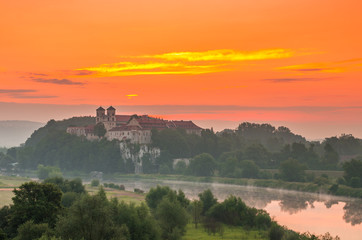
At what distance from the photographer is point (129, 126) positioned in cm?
16925

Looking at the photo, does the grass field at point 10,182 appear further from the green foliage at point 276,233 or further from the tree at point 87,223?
the tree at point 87,223

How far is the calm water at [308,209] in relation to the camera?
5962 cm

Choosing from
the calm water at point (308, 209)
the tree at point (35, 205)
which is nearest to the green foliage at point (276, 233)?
the calm water at point (308, 209)

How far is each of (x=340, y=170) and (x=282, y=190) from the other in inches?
892

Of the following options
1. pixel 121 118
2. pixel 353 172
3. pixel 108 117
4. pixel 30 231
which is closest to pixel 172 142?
pixel 108 117

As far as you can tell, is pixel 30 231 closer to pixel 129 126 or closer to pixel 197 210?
pixel 197 210

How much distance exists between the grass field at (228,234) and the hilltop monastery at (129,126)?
112417 millimetres

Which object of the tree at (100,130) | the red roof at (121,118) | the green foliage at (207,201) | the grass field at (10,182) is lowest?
the green foliage at (207,201)

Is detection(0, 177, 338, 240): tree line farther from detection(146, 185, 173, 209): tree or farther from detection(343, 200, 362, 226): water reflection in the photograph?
detection(343, 200, 362, 226): water reflection

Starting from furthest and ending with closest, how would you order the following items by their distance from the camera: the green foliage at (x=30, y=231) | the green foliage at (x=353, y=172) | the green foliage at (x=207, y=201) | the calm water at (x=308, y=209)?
the green foliage at (x=353, y=172), the green foliage at (x=207, y=201), the calm water at (x=308, y=209), the green foliage at (x=30, y=231)

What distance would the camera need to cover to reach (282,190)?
10075 centimetres

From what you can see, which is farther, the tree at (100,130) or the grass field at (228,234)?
the tree at (100,130)

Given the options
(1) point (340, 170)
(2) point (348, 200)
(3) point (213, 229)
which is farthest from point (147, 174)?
(3) point (213, 229)

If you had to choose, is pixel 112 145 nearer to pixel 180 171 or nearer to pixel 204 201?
pixel 180 171
